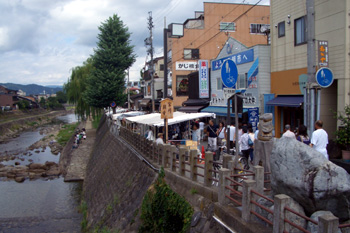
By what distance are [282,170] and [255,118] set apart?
12.6 meters

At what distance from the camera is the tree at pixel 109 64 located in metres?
37.6

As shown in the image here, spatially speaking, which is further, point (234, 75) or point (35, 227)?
point (35, 227)

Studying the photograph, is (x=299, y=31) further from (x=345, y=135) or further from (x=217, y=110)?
(x=217, y=110)

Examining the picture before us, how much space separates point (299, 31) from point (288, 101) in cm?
352

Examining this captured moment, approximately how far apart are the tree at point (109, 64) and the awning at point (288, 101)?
2453cm

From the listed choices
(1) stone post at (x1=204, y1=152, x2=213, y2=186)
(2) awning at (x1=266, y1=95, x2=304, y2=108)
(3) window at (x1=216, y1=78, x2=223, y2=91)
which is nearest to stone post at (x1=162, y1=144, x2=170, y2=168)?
(1) stone post at (x1=204, y1=152, x2=213, y2=186)

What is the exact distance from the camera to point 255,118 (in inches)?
698

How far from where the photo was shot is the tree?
3759cm

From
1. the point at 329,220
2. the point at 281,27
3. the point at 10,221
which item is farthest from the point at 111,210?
the point at 281,27

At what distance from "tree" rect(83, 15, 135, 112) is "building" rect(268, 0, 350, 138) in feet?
78.5

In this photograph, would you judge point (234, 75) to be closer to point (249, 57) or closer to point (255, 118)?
point (255, 118)

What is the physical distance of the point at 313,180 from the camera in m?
4.92

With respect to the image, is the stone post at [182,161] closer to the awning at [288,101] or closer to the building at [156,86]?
the awning at [288,101]

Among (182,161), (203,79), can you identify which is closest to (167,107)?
(182,161)
